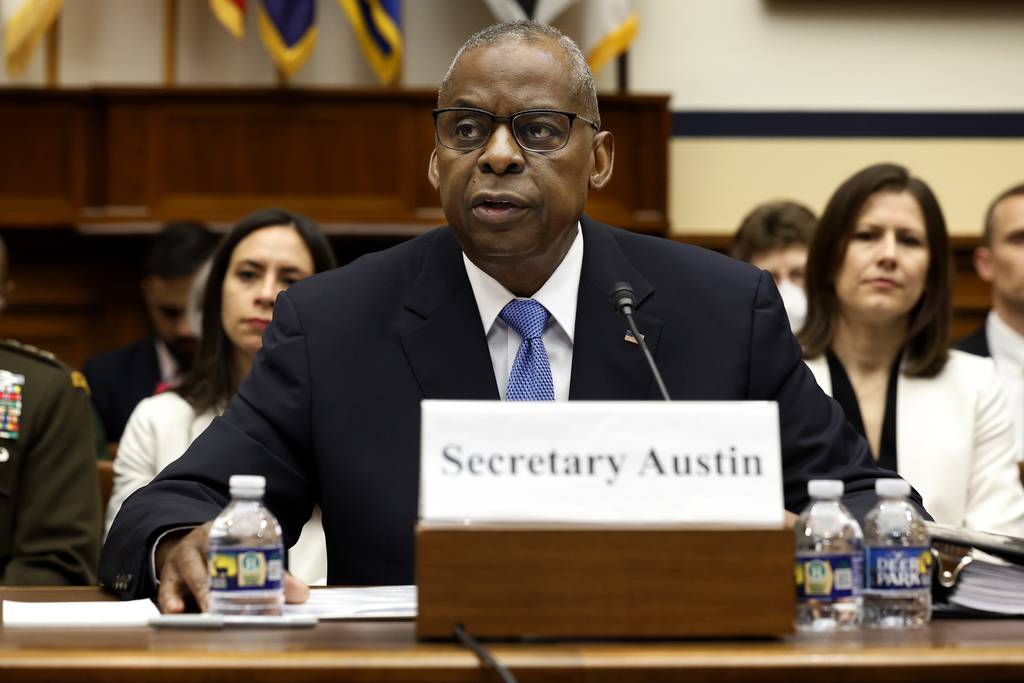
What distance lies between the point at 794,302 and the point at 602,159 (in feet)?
6.73

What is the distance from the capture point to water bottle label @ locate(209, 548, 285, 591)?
1.64m

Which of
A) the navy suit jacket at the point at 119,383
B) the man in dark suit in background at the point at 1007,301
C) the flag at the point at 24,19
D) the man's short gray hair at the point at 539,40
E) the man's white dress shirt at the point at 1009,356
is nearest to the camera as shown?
the man's short gray hair at the point at 539,40

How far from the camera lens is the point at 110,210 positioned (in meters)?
6.22

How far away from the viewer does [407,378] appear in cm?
225

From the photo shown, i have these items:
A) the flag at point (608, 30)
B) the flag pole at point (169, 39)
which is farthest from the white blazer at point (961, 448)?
the flag pole at point (169, 39)

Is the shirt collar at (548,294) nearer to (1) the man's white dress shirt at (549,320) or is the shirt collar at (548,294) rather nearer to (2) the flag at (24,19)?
(1) the man's white dress shirt at (549,320)

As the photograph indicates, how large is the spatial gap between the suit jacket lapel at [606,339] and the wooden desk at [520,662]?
83 centimetres

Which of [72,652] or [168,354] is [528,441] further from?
[168,354]

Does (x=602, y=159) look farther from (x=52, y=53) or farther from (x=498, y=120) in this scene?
(x=52, y=53)

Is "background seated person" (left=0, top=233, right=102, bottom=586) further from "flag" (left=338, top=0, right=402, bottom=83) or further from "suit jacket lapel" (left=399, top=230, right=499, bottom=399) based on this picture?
"flag" (left=338, top=0, right=402, bottom=83)

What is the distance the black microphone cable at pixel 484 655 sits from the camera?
1295mm

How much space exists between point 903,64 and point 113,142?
3633 millimetres

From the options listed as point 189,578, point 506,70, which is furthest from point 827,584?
point 506,70

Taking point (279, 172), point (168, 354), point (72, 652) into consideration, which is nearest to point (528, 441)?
point (72, 652)
